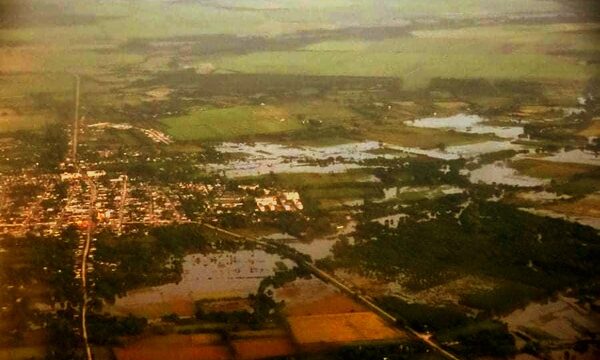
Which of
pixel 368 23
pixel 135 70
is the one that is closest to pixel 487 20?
pixel 368 23

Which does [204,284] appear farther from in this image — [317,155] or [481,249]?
[317,155]

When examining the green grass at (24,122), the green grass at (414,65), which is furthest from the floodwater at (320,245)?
the green grass at (414,65)

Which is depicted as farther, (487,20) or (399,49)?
(487,20)

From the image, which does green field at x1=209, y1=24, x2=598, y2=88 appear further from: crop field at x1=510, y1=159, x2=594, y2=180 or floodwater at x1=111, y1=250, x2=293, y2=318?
floodwater at x1=111, y1=250, x2=293, y2=318

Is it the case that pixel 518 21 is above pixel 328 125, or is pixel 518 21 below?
above

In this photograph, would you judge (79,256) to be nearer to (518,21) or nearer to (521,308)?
(521,308)

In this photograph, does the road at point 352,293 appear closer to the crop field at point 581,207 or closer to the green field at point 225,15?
the crop field at point 581,207

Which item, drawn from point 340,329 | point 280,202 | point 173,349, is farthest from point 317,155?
point 173,349
